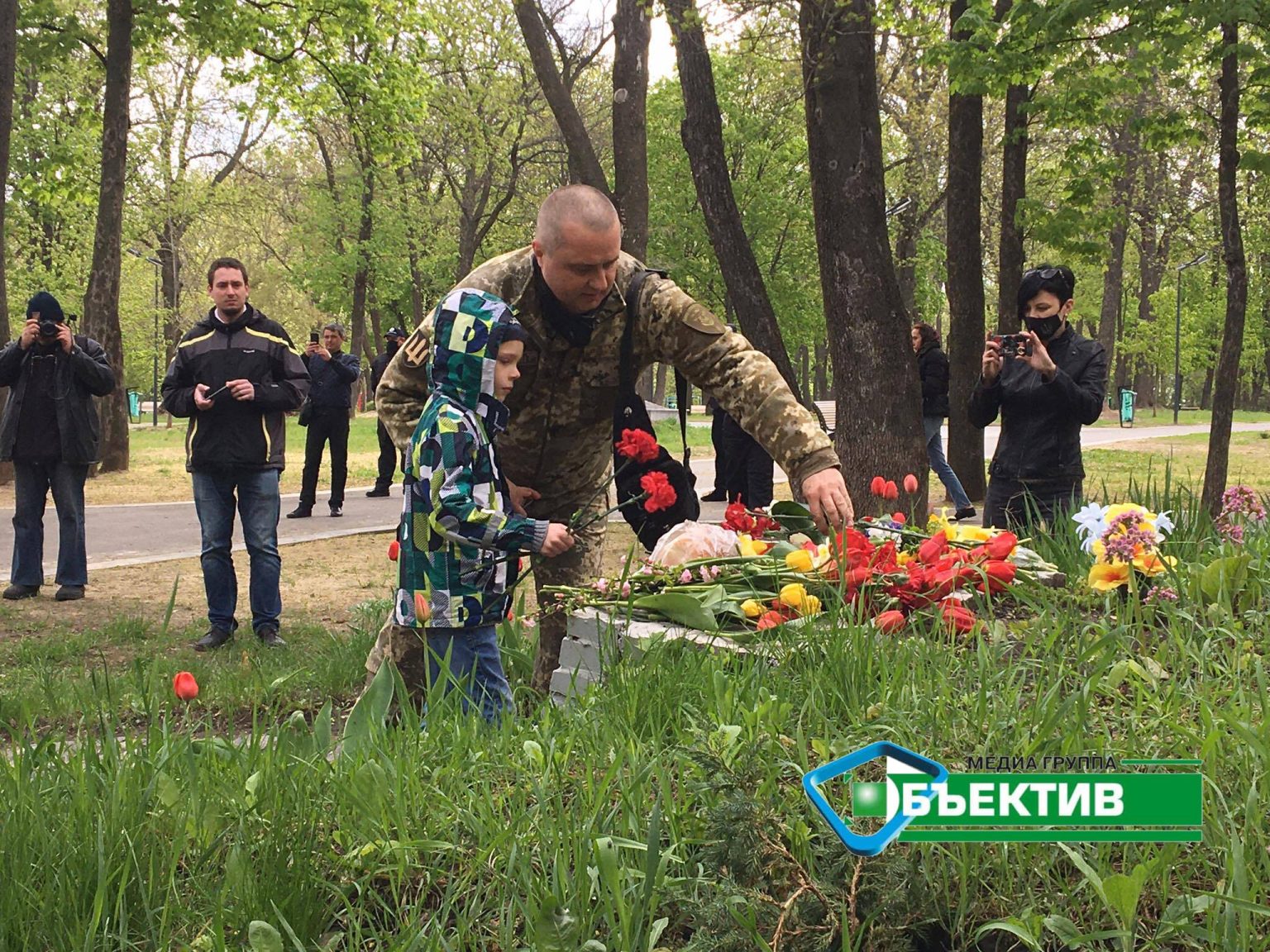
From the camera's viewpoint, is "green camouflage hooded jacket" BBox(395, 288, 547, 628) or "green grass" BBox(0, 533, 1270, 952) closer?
"green grass" BBox(0, 533, 1270, 952)

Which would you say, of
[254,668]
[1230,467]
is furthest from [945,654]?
[1230,467]

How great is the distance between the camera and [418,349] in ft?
13.5

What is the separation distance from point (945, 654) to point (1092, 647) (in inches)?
12.6

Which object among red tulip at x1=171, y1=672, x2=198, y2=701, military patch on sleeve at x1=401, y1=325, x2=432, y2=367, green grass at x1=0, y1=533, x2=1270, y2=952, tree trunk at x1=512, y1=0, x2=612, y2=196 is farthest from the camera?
tree trunk at x1=512, y1=0, x2=612, y2=196

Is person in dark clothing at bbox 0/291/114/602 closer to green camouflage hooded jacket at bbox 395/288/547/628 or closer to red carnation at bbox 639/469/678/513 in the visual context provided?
green camouflage hooded jacket at bbox 395/288/547/628

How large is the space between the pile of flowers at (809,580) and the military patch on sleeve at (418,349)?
1.12 m

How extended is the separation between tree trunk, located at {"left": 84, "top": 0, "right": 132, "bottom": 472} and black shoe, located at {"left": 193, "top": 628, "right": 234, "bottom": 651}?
34.1 feet

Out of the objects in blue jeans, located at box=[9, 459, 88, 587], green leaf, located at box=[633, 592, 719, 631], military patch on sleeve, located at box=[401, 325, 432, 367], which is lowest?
blue jeans, located at box=[9, 459, 88, 587]

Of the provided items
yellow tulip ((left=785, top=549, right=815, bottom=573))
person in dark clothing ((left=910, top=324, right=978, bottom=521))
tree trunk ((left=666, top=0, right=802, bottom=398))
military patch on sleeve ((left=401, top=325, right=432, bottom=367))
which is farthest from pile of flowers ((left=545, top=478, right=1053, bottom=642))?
person in dark clothing ((left=910, top=324, right=978, bottom=521))

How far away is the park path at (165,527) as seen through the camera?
10797 millimetres

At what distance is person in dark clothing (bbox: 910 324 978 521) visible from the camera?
12023mm

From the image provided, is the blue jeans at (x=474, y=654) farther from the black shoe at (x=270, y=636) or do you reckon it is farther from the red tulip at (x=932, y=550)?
the black shoe at (x=270, y=636)
